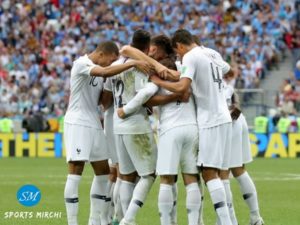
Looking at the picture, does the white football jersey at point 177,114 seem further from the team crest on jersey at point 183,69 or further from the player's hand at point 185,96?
the team crest on jersey at point 183,69

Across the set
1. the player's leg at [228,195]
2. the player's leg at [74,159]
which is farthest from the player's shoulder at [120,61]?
the player's leg at [228,195]

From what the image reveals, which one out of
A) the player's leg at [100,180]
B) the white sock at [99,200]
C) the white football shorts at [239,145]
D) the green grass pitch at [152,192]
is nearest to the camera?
the player's leg at [100,180]

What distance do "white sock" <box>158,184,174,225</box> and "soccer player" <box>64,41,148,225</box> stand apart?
52.3 inches

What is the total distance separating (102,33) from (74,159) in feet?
88.5

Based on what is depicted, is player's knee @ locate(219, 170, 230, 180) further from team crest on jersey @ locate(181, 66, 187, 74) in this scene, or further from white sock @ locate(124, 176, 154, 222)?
team crest on jersey @ locate(181, 66, 187, 74)

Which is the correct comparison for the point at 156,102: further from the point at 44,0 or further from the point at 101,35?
the point at 44,0

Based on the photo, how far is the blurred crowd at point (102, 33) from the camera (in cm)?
3669

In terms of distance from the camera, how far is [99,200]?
13594 millimetres

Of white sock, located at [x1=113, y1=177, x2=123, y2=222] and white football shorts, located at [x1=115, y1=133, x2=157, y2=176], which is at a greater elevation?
white football shorts, located at [x1=115, y1=133, x2=157, y2=176]

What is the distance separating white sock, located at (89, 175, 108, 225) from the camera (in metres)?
13.5

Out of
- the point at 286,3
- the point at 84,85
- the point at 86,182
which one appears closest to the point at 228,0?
the point at 286,3

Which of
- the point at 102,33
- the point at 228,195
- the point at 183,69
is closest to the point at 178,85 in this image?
the point at 183,69

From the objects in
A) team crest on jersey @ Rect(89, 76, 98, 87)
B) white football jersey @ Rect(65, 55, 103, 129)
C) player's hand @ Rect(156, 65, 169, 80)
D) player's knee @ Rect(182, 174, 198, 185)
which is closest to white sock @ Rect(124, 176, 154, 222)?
player's knee @ Rect(182, 174, 198, 185)

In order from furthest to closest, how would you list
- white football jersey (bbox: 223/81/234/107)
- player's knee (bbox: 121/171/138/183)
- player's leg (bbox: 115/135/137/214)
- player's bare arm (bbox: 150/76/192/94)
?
white football jersey (bbox: 223/81/234/107), player's knee (bbox: 121/171/138/183), player's leg (bbox: 115/135/137/214), player's bare arm (bbox: 150/76/192/94)
